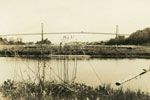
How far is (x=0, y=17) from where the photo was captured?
6645 millimetres

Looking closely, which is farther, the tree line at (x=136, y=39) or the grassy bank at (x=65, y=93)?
the tree line at (x=136, y=39)

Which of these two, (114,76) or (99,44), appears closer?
(114,76)

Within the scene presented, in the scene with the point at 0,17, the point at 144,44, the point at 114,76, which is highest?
the point at 0,17

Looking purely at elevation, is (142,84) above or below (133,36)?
below

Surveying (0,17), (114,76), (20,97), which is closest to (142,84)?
(114,76)

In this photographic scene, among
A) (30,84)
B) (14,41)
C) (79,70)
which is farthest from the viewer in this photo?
(14,41)

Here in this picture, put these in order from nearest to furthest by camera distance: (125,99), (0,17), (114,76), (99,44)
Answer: (125,99) < (0,17) < (114,76) < (99,44)

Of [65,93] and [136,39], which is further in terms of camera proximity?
[136,39]

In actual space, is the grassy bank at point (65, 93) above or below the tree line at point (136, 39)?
below

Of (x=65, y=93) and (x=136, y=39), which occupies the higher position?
(x=136, y=39)

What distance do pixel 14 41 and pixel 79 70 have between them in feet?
12.5

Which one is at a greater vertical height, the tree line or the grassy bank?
the tree line

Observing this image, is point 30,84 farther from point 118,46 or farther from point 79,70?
point 118,46

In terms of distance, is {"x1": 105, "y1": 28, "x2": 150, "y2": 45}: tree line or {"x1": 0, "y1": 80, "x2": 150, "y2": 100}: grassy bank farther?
{"x1": 105, "y1": 28, "x2": 150, "y2": 45}: tree line
